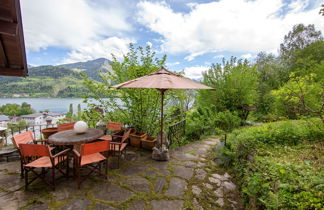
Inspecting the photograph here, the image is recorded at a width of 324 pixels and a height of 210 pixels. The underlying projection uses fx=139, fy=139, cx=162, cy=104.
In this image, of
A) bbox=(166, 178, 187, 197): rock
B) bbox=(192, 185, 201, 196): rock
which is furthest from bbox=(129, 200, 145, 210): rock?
bbox=(192, 185, 201, 196): rock

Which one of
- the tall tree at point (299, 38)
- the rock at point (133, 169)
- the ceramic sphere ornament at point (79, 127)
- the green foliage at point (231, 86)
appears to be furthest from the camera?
the tall tree at point (299, 38)

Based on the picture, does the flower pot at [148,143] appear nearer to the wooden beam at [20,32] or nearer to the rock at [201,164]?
the rock at [201,164]

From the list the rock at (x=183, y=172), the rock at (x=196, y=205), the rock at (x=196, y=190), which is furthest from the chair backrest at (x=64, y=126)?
the rock at (x=196, y=205)

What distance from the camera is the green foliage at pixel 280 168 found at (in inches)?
54.1

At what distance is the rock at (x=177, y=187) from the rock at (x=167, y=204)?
17 centimetres

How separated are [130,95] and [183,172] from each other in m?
2.82

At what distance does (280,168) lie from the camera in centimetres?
180

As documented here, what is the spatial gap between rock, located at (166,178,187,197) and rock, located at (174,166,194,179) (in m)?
0.19

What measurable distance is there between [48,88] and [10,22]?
2155 inches

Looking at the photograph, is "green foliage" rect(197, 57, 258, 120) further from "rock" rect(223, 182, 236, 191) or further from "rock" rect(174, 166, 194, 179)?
"rock" rect(223, 182, 236, 191)

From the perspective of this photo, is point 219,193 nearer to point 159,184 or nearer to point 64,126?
point 159,184

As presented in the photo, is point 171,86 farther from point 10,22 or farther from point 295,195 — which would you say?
point 10,22

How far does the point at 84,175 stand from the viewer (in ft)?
9.30

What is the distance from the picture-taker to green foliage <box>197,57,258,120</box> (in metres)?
8.15
